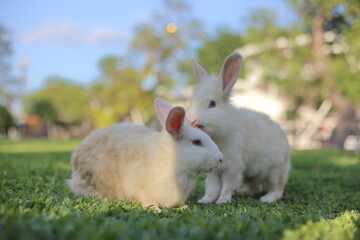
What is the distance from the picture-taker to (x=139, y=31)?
101 ft

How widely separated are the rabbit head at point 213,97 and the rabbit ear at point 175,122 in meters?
0.60

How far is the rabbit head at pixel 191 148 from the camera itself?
3.54m

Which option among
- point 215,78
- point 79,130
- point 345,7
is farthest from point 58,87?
point 215,78

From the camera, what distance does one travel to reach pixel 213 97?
15.2 ft

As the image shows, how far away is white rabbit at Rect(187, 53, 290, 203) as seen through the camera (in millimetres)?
4457

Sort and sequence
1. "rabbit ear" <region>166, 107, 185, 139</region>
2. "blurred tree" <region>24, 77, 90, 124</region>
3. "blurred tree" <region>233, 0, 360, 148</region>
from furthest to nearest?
"blurred tree" <region>24, 77, 90, 124</region>
"blurred tree" <region>233, 0, 360, 148</region>
"rabbit ear" <region>166, 107, 185, 139</region>

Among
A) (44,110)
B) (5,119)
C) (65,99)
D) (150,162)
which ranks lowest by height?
(5,119)

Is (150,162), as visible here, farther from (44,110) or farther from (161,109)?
(44,110)

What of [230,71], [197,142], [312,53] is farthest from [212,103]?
[312,53]

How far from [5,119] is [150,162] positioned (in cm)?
4058

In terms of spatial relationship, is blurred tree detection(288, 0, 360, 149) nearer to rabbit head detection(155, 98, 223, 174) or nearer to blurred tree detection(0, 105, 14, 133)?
rabbit head detection(155, 98, 223, 174)

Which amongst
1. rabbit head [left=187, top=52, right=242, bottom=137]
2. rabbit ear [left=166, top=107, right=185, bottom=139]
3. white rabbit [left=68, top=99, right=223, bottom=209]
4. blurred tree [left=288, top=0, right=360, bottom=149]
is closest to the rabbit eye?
white rabbit [left=68, top=99, right=223, bottom=209]

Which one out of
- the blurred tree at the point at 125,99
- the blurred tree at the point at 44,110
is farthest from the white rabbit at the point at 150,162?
the blurred tree at the point at 44,110

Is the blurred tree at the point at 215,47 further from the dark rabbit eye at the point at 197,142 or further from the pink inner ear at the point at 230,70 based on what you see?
the dark rabbit eye at the point at 197,142
